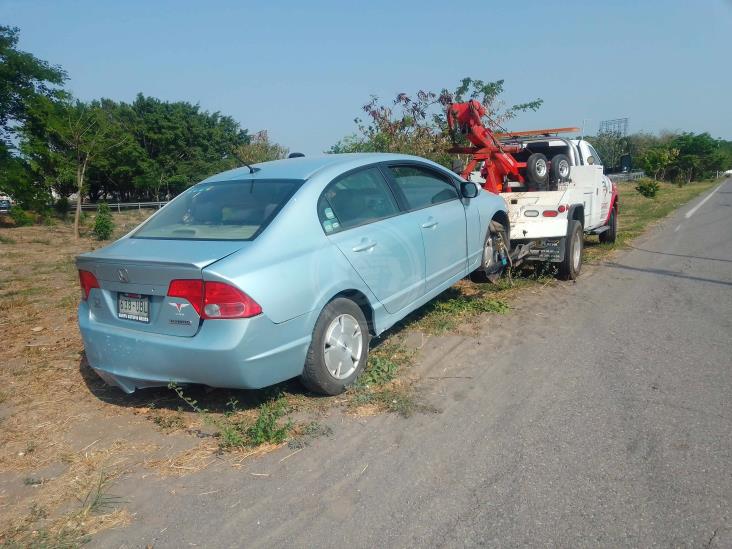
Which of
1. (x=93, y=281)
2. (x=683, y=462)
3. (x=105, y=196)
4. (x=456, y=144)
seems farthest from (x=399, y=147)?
(x=105, y=196)

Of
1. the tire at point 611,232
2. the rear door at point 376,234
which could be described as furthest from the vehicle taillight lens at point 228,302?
the tire at point 611,232

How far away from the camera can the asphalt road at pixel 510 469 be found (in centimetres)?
273

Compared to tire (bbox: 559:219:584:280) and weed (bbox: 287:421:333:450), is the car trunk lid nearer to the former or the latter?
weed (bbox: 287:421:333:450)

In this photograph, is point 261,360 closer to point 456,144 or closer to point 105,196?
point 456,144

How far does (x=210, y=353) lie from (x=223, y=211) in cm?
126

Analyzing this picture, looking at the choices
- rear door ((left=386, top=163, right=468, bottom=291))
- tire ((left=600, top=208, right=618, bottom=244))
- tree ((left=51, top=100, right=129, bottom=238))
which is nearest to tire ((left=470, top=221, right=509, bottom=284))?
rear door ((left=386, top=163, right=468, bottom=291))

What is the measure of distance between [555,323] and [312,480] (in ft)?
11.6

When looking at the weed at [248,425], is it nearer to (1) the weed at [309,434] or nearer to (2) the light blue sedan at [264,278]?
(1) the weed at [309,434]

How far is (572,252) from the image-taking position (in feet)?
24.8

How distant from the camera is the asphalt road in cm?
273

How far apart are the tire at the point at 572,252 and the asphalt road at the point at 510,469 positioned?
2.43 meters

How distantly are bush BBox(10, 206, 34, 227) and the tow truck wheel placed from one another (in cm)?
2256

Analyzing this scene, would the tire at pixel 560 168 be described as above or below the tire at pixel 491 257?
above

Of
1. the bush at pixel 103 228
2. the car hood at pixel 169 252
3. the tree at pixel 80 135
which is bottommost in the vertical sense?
the bush at pixel 103 228
